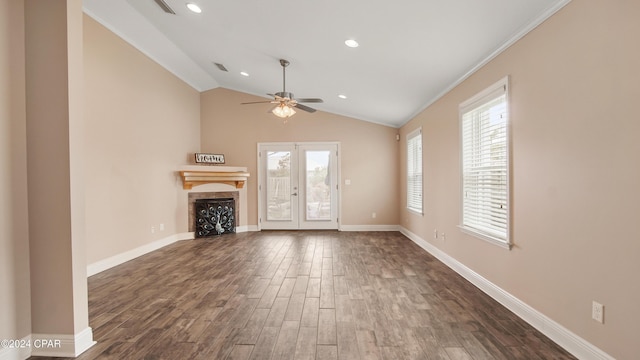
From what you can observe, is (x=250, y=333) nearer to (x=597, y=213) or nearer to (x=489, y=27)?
(x=597, y=213)

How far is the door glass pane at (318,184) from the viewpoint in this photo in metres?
7.06

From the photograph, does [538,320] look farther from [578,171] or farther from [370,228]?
[370,228]

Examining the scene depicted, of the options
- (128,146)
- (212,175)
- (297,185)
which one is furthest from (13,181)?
(297,185)

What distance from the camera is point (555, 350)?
204 cm

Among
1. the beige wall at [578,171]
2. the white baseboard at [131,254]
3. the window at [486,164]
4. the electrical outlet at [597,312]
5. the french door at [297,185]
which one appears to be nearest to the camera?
the beige wall at [578,171]

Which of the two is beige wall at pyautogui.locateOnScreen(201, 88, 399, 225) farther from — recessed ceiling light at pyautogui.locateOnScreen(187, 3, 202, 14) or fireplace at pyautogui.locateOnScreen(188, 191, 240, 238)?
recessed ceiling light at pyautogui.locateOnScreen(187, 3, 202, 14)

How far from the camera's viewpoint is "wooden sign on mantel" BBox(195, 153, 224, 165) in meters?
6.37

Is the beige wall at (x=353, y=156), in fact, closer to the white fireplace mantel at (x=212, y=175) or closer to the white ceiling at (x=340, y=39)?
the white fireplace mantel at (x=212, y=175)

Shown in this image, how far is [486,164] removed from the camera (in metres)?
3.16

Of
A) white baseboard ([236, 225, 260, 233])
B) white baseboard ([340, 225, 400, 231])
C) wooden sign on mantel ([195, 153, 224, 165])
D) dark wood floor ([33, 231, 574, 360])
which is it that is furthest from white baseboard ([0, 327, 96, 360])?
white baseboard ([340, 225, 400, 231])

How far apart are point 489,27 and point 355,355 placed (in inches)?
112

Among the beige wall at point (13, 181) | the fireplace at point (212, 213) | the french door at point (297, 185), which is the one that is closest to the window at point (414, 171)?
the french door at point (297, 185)

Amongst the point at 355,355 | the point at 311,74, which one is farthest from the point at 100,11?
the point at 355,355

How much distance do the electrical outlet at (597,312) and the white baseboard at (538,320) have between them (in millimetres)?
185
